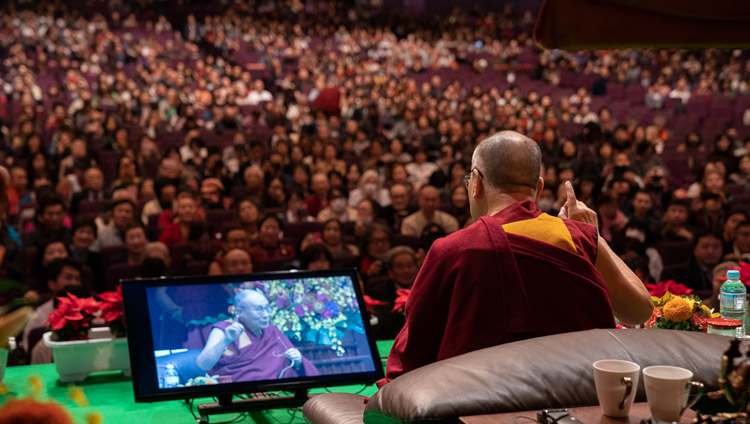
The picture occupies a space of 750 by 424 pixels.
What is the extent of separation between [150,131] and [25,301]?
10.4 metres

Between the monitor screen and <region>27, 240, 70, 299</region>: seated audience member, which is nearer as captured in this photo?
the monitor screen

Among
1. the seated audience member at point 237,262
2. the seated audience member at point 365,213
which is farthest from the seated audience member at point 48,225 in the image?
the seated audience member at point 365,213

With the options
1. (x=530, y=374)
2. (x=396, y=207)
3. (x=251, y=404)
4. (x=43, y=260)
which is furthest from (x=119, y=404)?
(x=396, y=207)

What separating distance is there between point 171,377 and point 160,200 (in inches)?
202

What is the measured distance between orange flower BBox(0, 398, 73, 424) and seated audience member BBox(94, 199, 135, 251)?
5434mm

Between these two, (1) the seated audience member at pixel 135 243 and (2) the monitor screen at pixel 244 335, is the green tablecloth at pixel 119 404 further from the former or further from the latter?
(1) the seated audience member at pixel 135 243

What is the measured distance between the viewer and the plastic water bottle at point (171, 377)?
2.14 metres

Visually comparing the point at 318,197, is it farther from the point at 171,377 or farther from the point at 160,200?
the point at 171,377

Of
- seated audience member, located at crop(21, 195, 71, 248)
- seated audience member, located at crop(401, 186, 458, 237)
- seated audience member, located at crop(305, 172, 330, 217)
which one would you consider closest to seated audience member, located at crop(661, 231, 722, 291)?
seated audience member, located at crop(401, 186, 458, 237)

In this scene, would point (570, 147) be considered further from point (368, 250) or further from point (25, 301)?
point (25, 301)

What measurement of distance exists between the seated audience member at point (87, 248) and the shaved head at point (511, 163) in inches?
167

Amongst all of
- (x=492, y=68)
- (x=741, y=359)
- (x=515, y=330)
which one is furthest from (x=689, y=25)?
(x=492, y=68)

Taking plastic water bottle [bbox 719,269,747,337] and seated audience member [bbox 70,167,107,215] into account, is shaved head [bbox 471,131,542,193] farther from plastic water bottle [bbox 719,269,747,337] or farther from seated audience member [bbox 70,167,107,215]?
seated audience member [bbox 70,167,107,215]

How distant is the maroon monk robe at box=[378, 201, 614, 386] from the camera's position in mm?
1685
